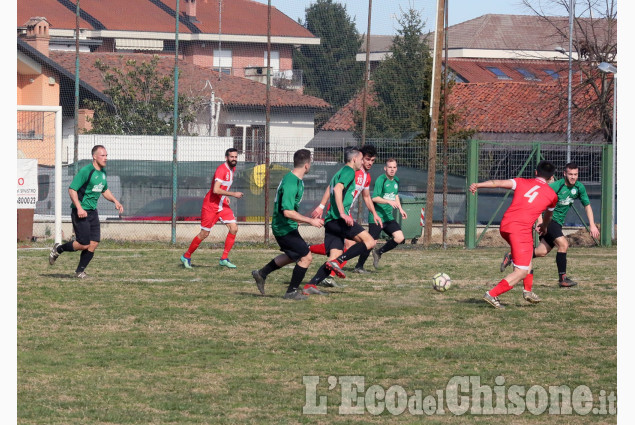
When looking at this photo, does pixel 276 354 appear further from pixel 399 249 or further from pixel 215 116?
pixel 215 116

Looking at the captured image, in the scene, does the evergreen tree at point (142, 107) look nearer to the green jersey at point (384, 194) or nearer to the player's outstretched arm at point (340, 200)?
the green jersey at point (384, 194)

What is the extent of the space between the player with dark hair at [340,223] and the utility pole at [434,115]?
10.6 m

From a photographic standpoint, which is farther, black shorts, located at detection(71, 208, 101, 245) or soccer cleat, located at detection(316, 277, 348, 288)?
black shorts, located at detection(71, 208, 101, 245)

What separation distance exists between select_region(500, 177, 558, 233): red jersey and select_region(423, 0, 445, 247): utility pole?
12.0 meters

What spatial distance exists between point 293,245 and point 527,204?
9.81ft

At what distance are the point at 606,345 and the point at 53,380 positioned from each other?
548 centimetres

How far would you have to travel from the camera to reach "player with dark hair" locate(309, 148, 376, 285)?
13037mm

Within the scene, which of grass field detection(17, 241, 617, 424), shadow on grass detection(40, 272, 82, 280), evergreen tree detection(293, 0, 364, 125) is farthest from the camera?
evergreen tree detection(293, 0, 364, 125)

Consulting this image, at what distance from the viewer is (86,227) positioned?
14.0 meters

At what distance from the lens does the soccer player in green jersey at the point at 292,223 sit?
11.8m

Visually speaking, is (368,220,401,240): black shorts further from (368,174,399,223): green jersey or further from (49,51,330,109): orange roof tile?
(49,51,330,109): orange roof tile

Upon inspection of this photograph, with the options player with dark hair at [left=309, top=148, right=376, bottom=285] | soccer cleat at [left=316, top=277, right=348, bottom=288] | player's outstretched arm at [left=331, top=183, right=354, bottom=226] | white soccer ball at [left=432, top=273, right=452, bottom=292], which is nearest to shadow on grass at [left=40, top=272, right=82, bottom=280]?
soccer cleat at [left=316, top=277, right=348, bottom=288]

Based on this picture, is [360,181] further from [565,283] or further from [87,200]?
[87,200]

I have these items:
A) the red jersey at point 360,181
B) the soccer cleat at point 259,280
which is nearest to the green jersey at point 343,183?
the red jersey at point 360,181
